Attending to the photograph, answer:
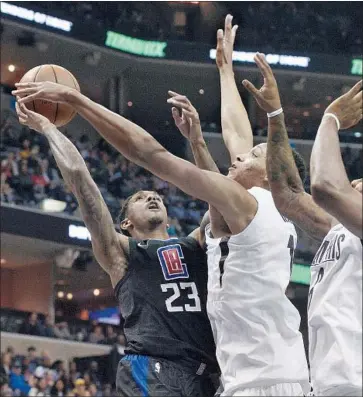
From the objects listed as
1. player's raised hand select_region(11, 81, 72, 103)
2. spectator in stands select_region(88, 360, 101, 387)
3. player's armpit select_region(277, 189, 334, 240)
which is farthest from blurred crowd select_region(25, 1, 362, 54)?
player's raised hand select_region(11, 81, 72, 103)

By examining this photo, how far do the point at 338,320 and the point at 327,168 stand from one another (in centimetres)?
71

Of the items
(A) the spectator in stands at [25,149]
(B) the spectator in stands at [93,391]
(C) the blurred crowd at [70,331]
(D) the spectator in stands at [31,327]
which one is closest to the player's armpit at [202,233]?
(B) the spectator in stands at [93,391]

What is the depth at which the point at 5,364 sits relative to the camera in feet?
54.2

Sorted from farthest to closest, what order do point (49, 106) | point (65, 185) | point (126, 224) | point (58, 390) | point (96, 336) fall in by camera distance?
point (65, 185)
point (96, 336)
point (58, 390)
point (126, 224)
point (49, 106)

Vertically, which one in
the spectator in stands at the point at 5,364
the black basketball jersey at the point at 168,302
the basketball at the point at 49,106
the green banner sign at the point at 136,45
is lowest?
the spectator in stands at the point at 5,364

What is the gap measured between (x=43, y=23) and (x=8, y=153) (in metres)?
4.45

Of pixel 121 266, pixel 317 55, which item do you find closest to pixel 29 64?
pixel 317 55

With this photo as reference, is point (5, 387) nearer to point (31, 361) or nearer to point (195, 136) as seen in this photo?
point (31, 361)

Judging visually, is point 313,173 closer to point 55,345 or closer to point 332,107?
point 332,107

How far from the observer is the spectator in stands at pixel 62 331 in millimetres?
20266

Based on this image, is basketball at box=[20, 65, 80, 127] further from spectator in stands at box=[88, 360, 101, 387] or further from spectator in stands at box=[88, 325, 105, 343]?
spectator in stands at box=[88, 325, 105, 343]

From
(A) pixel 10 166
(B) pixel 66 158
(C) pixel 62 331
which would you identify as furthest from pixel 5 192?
(B) pixel 66 158

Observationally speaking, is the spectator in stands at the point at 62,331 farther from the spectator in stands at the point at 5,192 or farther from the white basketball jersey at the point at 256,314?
the white basketball jersey at the point at 256,314

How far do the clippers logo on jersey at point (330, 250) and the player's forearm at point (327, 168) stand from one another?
0.48m
